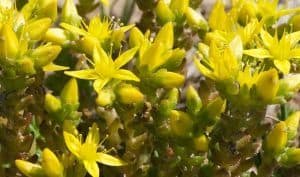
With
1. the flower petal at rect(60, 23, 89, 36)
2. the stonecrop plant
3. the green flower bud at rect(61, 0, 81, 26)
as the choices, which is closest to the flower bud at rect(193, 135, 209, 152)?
the stonecrop plant

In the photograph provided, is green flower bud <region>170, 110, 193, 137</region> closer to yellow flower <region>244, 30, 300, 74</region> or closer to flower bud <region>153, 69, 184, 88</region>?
flower bud <region>153, 69, 184, 88</region>

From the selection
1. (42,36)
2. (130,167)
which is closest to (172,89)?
(130,167)

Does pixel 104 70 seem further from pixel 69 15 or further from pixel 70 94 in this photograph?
pixel 69 15

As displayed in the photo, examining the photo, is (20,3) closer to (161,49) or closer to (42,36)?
(42,36)

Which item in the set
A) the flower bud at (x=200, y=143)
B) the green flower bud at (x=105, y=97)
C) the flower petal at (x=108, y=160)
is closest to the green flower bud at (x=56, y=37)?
the green flower bud at (x=105, y=97)

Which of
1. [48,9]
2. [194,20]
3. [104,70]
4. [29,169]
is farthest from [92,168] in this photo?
[194,20]
